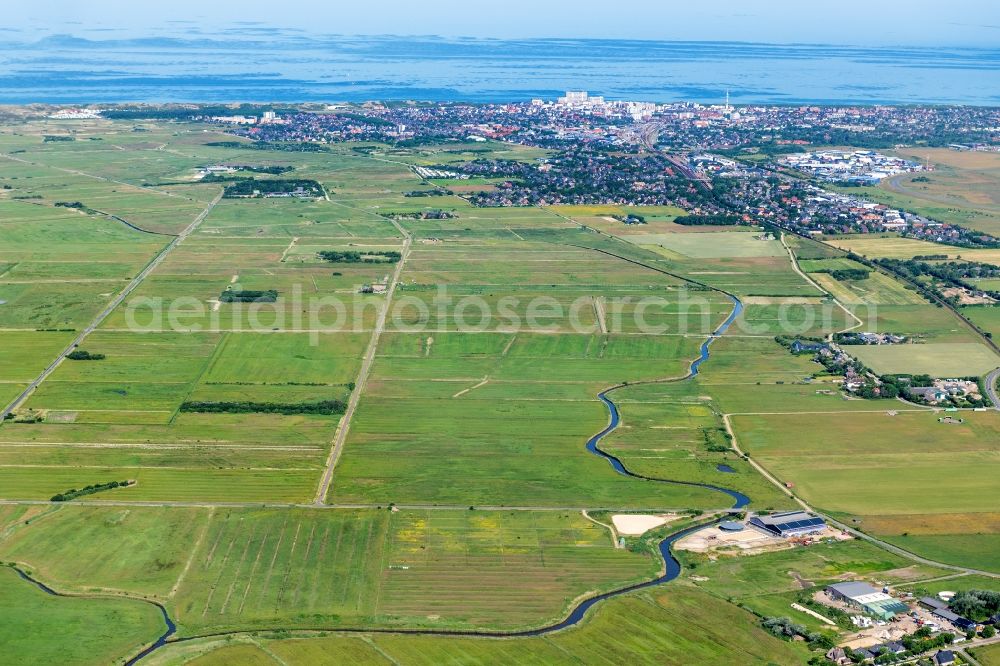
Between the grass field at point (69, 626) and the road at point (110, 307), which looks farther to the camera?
the road at point (110, 307)

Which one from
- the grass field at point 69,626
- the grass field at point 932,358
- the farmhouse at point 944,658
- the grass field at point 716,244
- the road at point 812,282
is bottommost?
the grass field at point 69,626

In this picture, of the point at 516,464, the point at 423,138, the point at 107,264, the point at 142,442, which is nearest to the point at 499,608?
the point at 516,464

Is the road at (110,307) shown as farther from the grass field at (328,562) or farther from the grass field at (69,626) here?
the grass field at (69,626)

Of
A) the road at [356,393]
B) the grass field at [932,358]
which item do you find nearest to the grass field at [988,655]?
the road at [356,393]

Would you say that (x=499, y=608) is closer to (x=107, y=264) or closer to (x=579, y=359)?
(x=579, y=359)

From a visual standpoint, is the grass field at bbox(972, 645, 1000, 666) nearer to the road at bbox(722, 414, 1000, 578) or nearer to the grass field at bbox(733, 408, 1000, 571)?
the road at bbox(722, 414, 1000, 578)

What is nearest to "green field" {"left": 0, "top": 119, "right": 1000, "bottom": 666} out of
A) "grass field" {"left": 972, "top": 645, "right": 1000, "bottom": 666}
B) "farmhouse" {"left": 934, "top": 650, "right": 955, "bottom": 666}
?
"farmhouse" {"left": 934, "top": 650, "right": 955, "bottom": 666}

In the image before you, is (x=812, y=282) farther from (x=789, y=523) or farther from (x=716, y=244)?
(x=789, y=523)
